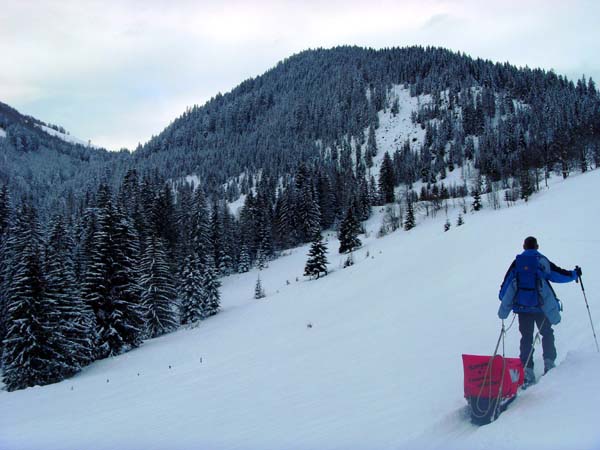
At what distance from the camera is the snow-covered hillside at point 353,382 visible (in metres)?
5.81

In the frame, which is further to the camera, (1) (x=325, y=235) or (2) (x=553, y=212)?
(1) (x=325, y=235)

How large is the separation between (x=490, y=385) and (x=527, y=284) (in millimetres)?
2133

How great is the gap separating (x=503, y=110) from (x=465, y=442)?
489 feet

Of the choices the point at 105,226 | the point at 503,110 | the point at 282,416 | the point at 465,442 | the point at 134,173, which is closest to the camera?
the point at 465,442

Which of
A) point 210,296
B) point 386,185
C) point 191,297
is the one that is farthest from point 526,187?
point 191,297

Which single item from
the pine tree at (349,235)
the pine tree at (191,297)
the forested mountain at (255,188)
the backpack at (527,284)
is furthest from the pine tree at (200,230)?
the backpack at (527,284)

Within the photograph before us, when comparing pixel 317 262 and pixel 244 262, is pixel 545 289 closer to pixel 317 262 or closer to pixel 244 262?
pixel 317 262

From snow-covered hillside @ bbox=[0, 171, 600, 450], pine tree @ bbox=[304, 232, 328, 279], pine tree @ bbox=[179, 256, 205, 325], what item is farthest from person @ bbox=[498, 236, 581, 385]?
pine tree @ bbox=[304, 232, 328, 279]

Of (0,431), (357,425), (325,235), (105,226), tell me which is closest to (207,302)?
(105,226)

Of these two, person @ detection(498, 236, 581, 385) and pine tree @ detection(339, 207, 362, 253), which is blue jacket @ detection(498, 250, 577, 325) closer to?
person @ detection(498, 236, 581, 385)

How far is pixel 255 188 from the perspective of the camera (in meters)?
127

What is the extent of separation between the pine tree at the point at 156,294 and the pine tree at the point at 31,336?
10.2 meters

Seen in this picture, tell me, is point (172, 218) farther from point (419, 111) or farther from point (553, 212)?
point (419, 111)

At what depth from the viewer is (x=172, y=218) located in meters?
58.7
